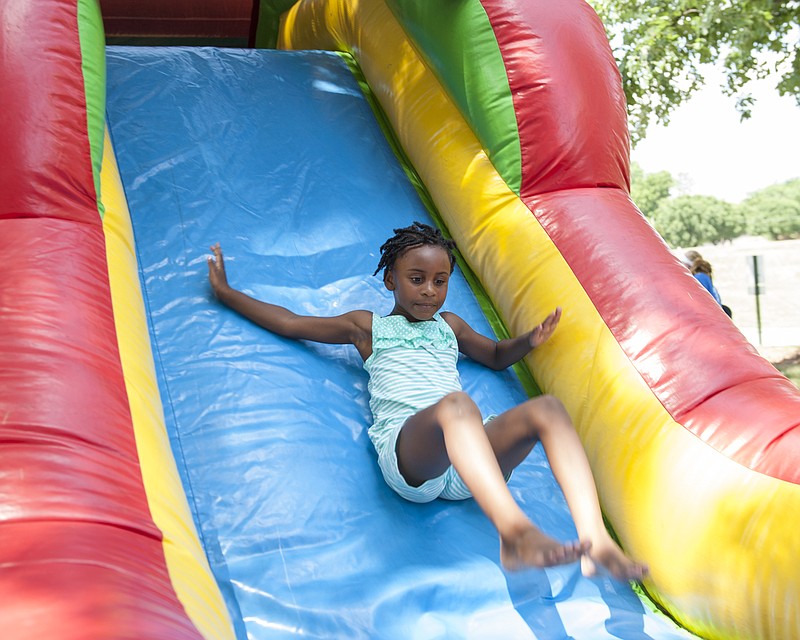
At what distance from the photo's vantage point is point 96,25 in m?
2.39

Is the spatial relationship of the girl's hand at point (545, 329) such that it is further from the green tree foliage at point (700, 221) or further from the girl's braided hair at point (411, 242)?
the green tree foliage at point (700, 221)

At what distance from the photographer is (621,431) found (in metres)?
1.93

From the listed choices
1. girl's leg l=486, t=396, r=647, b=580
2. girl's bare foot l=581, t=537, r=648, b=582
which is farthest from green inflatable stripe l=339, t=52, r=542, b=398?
girl's bare foot l=581, t=537, r=648, b=582

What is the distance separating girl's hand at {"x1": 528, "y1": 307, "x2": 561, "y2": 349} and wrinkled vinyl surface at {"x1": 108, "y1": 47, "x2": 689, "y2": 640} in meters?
0.11

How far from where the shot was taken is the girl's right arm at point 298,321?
2154 millimetres

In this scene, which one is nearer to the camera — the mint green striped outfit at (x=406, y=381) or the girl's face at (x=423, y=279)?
the mint green striped outfit at (x=406, y=381)

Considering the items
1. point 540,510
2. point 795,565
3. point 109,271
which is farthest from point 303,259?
point 795,565

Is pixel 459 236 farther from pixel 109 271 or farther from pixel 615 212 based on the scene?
pixel 109 271

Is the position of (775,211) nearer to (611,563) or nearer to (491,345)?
(491,345)

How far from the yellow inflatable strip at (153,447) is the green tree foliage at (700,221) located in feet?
66.6

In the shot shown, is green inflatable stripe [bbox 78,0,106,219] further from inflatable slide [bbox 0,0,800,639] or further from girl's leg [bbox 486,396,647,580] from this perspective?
girl's leg [bbox 486,396,647,580]

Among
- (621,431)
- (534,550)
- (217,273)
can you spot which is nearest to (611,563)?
(534,550)

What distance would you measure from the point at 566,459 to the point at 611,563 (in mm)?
244

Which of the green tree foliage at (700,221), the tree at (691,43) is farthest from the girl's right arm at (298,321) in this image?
the green tree foliage at (700,221)
